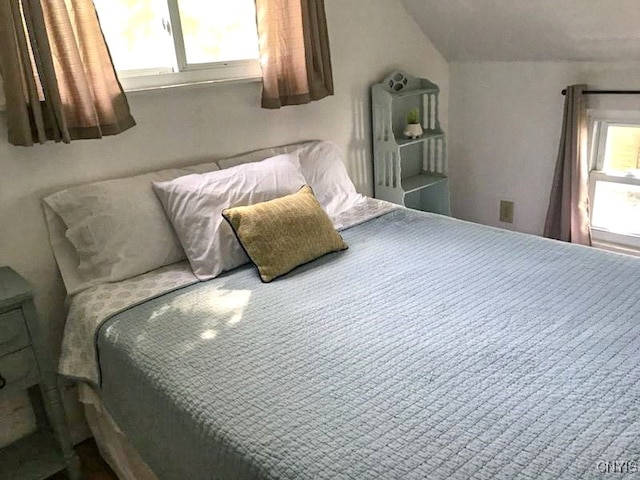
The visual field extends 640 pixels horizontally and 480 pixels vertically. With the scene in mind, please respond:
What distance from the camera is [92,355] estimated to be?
1.66m

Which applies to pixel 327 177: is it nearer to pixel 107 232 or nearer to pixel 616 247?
pixel 107 232

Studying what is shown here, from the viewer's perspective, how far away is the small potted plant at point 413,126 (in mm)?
2889

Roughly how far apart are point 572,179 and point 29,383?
2.56m

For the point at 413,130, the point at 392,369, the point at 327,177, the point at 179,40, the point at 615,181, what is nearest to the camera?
the point at 392,369

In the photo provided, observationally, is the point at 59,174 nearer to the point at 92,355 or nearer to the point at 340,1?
the point at 92,355

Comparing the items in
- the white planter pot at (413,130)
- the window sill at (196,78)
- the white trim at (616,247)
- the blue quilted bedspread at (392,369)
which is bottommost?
the white trim at (616,247)

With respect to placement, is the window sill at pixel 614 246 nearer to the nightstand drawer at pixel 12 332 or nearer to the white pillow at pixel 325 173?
the white pillow at pixel 325 173

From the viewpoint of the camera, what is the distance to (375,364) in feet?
4.36

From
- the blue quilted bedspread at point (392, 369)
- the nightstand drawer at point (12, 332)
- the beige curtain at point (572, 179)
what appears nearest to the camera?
the blue quilted bedspread at point (392, 369)

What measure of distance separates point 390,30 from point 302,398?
7.30 ft

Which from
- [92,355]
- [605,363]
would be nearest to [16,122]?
[92,355]

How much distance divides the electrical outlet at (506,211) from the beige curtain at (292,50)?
139 centimetres

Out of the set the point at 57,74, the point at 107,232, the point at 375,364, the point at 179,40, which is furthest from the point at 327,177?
the point at 375,364

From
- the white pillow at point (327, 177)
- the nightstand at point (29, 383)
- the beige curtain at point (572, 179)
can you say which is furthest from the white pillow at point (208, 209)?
the beige curtain at point (572, 179)
